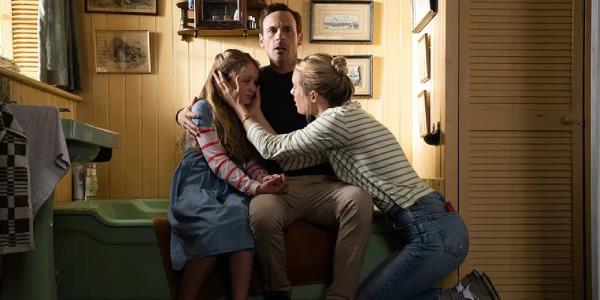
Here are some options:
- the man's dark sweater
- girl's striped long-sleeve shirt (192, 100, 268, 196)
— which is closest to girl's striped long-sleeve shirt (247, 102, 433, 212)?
girl's striped long-sleeve shirt (192, 100, 268, 196)

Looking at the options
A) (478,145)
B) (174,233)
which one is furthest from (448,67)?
(174,233)

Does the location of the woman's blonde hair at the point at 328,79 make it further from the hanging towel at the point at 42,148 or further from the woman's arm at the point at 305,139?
the hanging towel at the point at 42,148

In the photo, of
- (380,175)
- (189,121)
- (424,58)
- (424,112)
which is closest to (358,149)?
(380,175)

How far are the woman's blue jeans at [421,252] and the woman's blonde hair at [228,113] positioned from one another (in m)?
0.63

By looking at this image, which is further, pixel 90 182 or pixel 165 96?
pixel 165 96

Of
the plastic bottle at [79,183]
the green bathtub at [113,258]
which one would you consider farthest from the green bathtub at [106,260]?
the plastic bottle at [79,183]

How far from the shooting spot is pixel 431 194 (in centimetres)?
222

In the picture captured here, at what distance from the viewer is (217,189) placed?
7.59 ft

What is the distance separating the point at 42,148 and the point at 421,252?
1280 mm

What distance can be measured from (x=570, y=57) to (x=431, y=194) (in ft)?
3.62

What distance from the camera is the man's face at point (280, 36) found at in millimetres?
2635

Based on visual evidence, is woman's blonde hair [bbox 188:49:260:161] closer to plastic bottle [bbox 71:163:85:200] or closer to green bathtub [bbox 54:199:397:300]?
green bathtub [bbox 54:199:397:300]

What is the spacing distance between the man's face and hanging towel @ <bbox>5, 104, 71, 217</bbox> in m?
1.00

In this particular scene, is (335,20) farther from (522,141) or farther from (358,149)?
(358,149)
